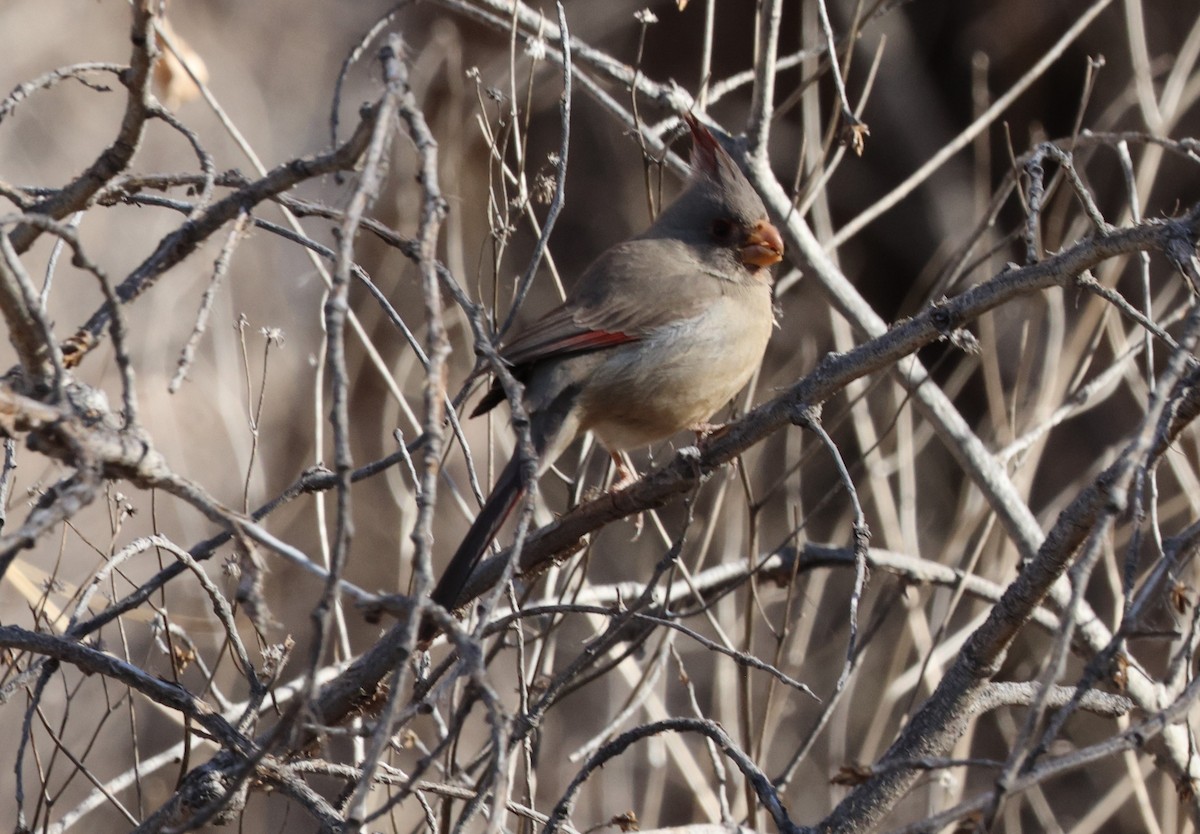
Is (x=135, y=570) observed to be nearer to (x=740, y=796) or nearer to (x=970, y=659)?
(x=740, y=796)

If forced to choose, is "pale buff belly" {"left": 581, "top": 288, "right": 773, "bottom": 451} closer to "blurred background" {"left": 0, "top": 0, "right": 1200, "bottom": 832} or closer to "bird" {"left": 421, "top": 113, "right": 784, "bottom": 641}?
"bird" {"left": 421, "top": 113, "right": 784, "bottom": 641}

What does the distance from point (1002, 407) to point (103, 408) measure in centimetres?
358

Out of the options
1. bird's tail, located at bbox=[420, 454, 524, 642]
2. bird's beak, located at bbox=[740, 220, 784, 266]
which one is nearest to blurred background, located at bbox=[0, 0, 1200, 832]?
bird's beak, located at bbox=[740, 220, 784, 266]

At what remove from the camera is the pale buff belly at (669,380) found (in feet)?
13.4

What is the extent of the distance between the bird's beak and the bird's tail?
1.55 meters

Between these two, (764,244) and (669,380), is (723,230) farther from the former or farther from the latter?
(669,380)

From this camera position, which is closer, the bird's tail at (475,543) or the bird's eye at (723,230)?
the bird's tail at (475,543)

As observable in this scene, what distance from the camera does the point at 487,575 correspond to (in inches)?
126

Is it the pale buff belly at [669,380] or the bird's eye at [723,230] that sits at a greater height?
the bird's eye at [723,230]

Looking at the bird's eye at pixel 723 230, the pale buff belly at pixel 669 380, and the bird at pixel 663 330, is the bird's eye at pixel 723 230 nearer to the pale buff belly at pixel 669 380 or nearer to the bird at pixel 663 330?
the bird at pixel 663 330

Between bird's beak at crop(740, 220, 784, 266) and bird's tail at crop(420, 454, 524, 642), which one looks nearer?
bird's tail at crop(420, 454, 524, 642)

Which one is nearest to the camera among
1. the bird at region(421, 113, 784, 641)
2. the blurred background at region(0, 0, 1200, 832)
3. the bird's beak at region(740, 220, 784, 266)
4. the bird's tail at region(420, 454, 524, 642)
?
the bird's tail at region(420, 454, 524, 642)

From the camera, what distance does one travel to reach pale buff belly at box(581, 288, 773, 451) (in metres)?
4.09

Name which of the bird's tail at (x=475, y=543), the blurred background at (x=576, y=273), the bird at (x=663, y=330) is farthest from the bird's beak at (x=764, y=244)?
the bird's tail at (x=475, y=543)
